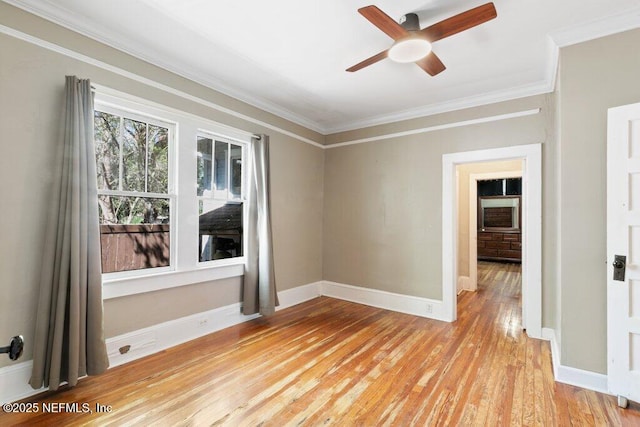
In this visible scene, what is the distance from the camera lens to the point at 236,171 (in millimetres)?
3762

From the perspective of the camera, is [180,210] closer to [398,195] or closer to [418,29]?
[418,29]

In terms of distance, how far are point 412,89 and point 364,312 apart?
297 cm

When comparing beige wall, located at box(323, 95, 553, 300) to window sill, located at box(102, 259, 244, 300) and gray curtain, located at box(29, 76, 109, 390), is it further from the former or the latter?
gray curtain, located at box(29, 76, 109, 390)

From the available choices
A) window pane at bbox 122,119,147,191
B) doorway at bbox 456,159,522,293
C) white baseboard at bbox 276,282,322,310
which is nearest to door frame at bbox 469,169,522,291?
doorway at bbox 456,159,522,293

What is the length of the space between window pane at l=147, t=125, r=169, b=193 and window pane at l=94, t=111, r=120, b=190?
0.28 metres

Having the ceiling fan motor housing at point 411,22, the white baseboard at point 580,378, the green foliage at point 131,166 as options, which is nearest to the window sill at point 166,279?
the green foliage at point 131,166

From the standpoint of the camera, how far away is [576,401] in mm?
2160

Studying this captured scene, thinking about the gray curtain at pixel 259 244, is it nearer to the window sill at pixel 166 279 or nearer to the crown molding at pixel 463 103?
the window sill at pixel 166 279

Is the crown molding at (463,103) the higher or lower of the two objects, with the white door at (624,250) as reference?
higher

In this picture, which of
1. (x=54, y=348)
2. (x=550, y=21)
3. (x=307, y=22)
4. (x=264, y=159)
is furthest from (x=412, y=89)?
(x=54, y=348)

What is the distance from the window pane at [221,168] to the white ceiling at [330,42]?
658 mm

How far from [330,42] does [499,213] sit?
28.2ft

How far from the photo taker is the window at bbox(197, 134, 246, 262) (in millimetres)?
3373

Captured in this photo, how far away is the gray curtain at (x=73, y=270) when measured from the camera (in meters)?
2.13
